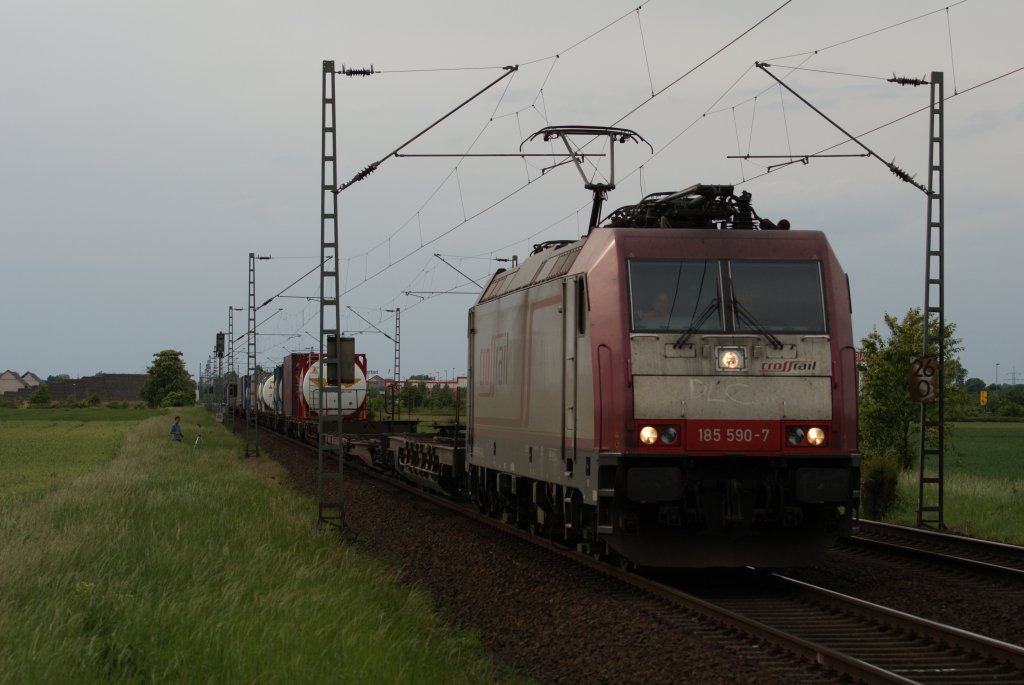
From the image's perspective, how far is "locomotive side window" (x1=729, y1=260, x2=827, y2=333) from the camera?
40.4 ft

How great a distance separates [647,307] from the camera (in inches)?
478

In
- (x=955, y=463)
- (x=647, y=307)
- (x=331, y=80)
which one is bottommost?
(x=955, y=463)

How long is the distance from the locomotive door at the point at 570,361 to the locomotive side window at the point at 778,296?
1.64 m

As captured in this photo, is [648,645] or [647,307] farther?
[647,307]

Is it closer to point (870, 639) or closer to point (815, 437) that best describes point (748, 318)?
point (815, 437)

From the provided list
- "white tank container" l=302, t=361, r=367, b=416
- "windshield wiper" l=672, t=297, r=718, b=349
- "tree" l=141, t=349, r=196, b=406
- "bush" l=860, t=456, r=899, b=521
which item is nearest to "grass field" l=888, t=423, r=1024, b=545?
"bush" l=860, t=456, r=899, b=521

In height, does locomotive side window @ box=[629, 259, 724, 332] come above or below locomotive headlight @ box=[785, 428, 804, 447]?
above

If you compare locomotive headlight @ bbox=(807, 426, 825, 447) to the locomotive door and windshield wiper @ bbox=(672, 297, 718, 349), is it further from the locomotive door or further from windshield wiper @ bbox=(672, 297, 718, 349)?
Answer: the locomotive door

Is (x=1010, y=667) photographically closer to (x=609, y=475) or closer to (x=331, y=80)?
(x=609, y=475)

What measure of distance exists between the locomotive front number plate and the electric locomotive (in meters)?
0.01

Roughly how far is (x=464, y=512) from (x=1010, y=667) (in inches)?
500

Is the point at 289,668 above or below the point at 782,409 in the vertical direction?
below

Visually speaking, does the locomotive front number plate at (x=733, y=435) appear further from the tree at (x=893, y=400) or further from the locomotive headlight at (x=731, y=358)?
the tree at (x=893, y=400)

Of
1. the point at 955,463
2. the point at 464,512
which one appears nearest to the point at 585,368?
the point at 464,512
